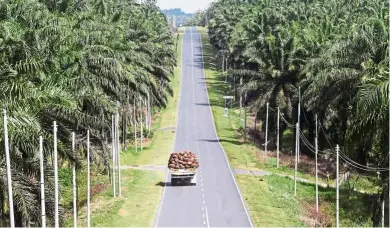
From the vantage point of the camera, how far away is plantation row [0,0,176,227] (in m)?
22.9

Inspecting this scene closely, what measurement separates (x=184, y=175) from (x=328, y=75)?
13480mm

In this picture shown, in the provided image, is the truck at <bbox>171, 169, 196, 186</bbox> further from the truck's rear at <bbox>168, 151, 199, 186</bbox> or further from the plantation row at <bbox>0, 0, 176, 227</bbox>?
the plantation row at <bbox>0, 0, 176, 227</bbox>

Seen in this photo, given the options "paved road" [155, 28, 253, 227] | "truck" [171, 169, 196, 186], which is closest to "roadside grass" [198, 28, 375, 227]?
"paved road" [155, 28, 253, 227]

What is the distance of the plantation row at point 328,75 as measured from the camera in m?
24.7

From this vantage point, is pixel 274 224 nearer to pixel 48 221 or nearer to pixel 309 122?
pixel 48 221

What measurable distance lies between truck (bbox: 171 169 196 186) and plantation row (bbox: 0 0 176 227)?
6.84 meters

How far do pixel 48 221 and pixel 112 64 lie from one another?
57.1 feet

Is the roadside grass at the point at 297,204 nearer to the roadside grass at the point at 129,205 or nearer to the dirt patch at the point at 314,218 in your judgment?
the dirt patch at the point at 314,218

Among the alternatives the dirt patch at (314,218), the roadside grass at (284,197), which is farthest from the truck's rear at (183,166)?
the dirt patch at (314,218)

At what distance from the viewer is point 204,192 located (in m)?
47.7

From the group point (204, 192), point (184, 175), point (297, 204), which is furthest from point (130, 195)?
point (297, 204)

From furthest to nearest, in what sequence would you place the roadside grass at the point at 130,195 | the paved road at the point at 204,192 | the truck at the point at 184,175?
the truck at the point at 184,175
the paved road at the point at 204,192
the roadside grass at the point at 130,195

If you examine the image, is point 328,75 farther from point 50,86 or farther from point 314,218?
point 50,86

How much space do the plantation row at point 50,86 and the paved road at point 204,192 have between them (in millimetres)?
6088
